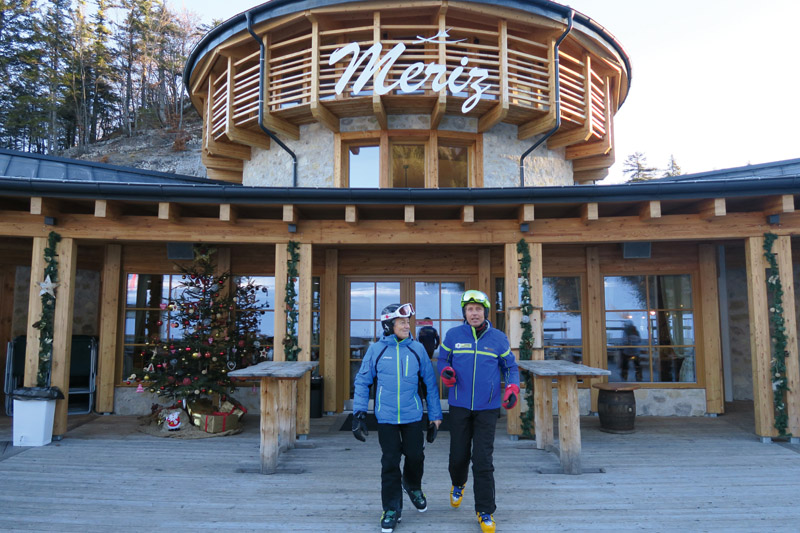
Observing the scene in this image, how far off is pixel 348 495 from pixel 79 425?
5.11 m

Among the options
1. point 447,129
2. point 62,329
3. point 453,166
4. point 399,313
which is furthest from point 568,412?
point 62,329

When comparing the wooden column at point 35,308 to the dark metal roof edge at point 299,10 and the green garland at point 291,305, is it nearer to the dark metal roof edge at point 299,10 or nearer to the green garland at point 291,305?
the green garland at point 291,305

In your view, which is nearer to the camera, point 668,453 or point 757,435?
point 668,453

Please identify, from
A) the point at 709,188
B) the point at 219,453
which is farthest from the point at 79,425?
the point at 709,188

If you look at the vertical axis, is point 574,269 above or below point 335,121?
below

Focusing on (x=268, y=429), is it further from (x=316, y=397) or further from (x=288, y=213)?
(x=316, y=397)

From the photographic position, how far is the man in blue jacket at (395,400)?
3.83 m

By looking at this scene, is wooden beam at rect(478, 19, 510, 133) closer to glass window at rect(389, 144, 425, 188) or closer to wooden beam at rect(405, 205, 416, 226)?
glass window at rect(389, 144, 425, 188)

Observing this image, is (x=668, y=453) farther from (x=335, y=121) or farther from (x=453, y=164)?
(x=335, y=121)

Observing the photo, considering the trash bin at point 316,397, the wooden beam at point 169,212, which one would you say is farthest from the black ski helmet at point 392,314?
the trash bin at point 316,397

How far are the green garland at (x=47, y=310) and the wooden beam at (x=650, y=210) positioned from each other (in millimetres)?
7358

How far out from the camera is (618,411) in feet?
23.1

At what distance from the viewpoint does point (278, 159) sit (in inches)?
380

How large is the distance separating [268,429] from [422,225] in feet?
10.6
